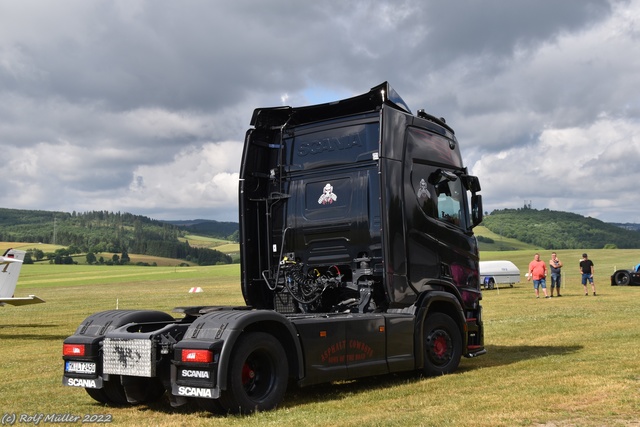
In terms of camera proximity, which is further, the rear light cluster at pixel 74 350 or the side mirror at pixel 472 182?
the side mirror at pixel 472 182

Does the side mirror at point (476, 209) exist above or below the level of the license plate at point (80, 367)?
above

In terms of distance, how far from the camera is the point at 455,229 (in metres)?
10.7

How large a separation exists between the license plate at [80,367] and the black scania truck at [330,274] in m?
0.02

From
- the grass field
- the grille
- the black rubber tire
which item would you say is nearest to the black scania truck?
the grille

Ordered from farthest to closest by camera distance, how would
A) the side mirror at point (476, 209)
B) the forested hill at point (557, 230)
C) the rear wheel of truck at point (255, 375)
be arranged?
the forested hill at point (557, 230), the side mirror at point (476, 209), the rear wheel of truck at point (255, 375)

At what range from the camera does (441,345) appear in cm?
1005

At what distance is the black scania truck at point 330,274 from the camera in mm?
7469

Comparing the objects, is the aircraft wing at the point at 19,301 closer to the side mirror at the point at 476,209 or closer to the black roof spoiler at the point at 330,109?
the black roof spoiler at the point at 330,109

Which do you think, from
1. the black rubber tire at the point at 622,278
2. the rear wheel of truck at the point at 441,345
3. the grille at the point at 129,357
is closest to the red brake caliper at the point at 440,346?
the rear wheel of truck at the point at 441,345

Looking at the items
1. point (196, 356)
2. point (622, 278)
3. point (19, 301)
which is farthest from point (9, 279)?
point (622, 278)

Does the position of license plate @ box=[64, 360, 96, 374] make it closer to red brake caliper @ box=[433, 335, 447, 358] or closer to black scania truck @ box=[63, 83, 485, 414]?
black scania truck @ box=[63, 83, 485, 414]

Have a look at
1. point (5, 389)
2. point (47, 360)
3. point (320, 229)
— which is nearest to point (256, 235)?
point (320, 229)

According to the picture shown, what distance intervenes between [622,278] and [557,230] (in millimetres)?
131386

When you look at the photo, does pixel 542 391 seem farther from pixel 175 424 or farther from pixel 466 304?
pixel 175 424
